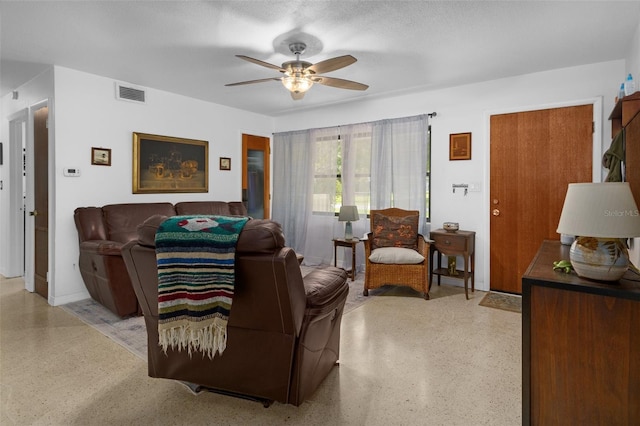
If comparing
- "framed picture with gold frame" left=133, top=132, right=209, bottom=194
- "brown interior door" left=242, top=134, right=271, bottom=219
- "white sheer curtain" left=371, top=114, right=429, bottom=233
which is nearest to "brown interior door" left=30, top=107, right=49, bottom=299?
"framed picture with gold frame" left=133, top=132, right=209, bottom=194

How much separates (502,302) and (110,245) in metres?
3.96

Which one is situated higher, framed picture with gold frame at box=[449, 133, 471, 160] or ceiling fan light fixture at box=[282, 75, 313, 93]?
ceiling fan light fixture at box=[282, 75, 313, 93]

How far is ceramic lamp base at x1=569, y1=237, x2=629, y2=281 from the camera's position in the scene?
56.5 inches

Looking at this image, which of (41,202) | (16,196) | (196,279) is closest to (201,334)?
(196,279)

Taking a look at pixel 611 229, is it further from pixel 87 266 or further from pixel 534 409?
pixel 87 266

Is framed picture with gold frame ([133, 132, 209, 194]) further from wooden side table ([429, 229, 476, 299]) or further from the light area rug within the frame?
wooden side table ([429, 229, 476, 299])

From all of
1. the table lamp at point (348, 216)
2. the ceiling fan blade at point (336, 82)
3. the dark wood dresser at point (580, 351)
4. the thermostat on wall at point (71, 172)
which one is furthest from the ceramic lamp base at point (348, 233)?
the dark wood dresser at point (580, 351)

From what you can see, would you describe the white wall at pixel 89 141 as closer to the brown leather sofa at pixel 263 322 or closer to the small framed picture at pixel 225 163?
the small framed picture at pixel 225 163

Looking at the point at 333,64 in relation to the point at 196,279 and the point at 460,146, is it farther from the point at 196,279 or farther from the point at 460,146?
the point at 460,146

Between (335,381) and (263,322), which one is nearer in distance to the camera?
(263,322)

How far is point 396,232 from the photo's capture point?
4387 mm

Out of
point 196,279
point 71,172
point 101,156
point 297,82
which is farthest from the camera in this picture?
point 101,156

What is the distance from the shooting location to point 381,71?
391 cm

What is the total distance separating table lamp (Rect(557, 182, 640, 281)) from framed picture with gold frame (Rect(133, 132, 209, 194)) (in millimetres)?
4411
